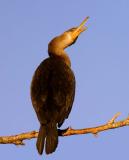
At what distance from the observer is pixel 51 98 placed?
462 centimetres

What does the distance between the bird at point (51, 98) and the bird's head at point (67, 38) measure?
57 centimetres

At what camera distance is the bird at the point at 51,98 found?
4.58m

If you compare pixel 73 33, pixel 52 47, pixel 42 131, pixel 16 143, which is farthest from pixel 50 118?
pixel 73 33

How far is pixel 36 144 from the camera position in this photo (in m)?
4.54

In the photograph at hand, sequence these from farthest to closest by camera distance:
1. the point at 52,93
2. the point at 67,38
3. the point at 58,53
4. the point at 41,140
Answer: the point at 67,38 < the point at 58,53 < the point at 52,93 < the point at 41,140

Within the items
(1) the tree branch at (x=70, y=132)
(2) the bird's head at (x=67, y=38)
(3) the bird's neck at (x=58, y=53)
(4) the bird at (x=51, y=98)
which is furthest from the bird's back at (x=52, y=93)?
(2) the bird's head at (x=67, y=38)

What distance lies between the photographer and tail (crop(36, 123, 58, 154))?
4520 mm

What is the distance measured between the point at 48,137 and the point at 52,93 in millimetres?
385

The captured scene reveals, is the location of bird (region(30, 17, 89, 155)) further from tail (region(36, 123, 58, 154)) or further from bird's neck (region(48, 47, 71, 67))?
bird's neck (region(48, 47, 71, 67))

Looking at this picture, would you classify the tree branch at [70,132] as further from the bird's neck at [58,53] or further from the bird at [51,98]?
the bird's neck at [58,53]

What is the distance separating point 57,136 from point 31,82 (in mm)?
675

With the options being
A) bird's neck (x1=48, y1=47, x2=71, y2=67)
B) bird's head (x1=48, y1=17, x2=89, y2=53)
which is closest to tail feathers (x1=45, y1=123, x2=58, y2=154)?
bird's neck (x1=48, y1=47, x2=71, y2=67)

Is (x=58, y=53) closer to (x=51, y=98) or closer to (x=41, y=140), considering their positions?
(x=51, y=98)

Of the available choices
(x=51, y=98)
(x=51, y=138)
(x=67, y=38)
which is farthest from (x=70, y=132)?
(x=67, y=38)
